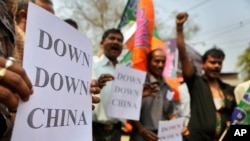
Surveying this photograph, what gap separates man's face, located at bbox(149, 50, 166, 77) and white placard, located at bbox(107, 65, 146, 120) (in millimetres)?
239

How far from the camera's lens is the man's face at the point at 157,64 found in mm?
3355

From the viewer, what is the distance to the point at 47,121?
108 centimetres

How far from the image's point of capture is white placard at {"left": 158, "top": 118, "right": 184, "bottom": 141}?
310cm

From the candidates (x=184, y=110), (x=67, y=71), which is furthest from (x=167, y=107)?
(x=67, y=71)

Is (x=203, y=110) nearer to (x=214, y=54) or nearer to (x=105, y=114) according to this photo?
(x=214, y=54)

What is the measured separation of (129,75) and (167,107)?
20.9 inches

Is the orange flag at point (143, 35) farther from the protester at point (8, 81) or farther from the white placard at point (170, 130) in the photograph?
the protester at point (8, 81)

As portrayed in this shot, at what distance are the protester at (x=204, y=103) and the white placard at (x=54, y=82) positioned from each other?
1.87 metres

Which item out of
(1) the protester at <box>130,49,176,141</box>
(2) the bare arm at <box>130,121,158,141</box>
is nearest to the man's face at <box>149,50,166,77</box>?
(1) the protester at <box>130,49,176,141</box>

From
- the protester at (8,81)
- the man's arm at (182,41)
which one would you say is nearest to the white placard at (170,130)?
the man's arm at (182,41)

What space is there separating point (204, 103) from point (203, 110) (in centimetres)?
6

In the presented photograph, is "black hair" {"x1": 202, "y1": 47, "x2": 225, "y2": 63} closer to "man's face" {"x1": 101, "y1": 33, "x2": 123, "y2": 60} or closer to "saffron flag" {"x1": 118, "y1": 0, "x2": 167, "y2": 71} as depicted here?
"saffron flag" {"x1": 118, "y1": 0, "x2": 167, "y2": 71}

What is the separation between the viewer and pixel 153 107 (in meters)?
3.20

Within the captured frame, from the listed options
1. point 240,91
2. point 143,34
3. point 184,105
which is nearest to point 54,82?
point 143,34
